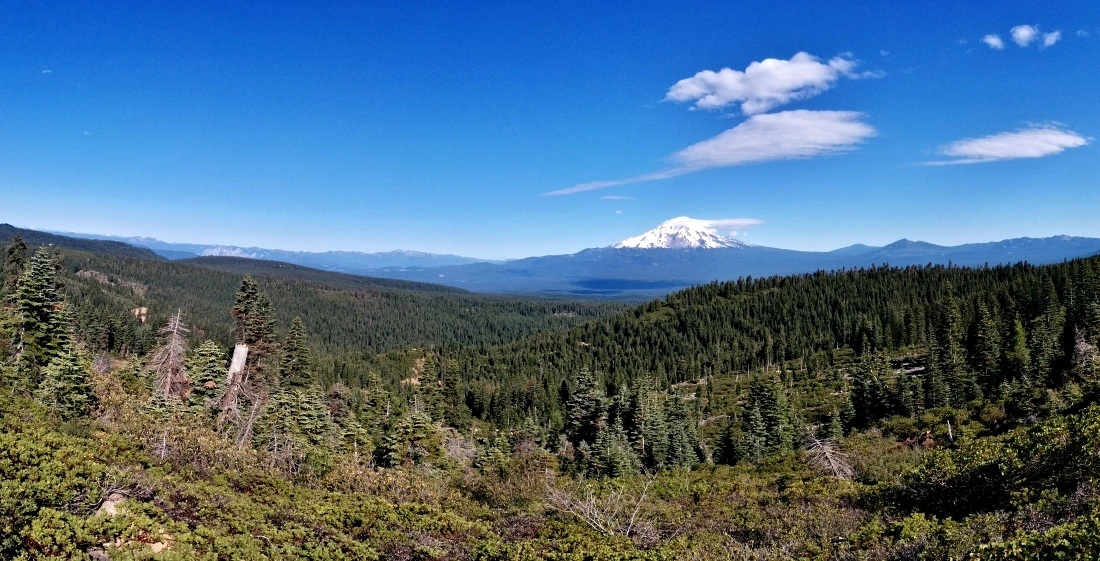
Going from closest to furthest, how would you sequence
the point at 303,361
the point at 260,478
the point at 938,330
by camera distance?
the point at 260,478 → the point at 303,361 → the point at 938,330

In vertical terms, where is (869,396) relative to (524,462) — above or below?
below

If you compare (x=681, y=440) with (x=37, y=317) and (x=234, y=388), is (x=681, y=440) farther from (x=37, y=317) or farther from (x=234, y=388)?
(x=37, y=317)

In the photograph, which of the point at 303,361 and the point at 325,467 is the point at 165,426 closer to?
the point at 325,467

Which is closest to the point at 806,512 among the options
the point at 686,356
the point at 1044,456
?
the point at 1044,456

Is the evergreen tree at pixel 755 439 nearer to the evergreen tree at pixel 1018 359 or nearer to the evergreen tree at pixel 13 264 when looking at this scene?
the evergreen tree at pixel 1018 359

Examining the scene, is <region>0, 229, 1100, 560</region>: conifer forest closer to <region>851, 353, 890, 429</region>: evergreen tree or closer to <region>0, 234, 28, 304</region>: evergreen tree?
<region>851, 353, 890, 429</region>: evergreen tree

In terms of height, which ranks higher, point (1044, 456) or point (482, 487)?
point (1044, 456)

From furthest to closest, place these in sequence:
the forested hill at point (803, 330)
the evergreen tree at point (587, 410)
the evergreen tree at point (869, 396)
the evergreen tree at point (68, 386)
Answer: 1. the forested hill at point (803, 330)
2. the evergreen tree at point (869, 396)
3. the evergreen tree at point (587, 410)
4. the evergreen tree at point (68, 386)

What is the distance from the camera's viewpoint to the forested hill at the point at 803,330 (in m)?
91.8

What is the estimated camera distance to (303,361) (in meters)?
58.4

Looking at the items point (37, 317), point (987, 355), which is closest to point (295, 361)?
point (37, 317)

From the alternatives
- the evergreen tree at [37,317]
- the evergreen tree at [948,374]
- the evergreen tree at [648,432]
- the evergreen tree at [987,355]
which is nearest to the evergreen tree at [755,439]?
the evergreen tree at [648,432]

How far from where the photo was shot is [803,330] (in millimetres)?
157750

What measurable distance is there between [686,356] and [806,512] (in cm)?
13091
